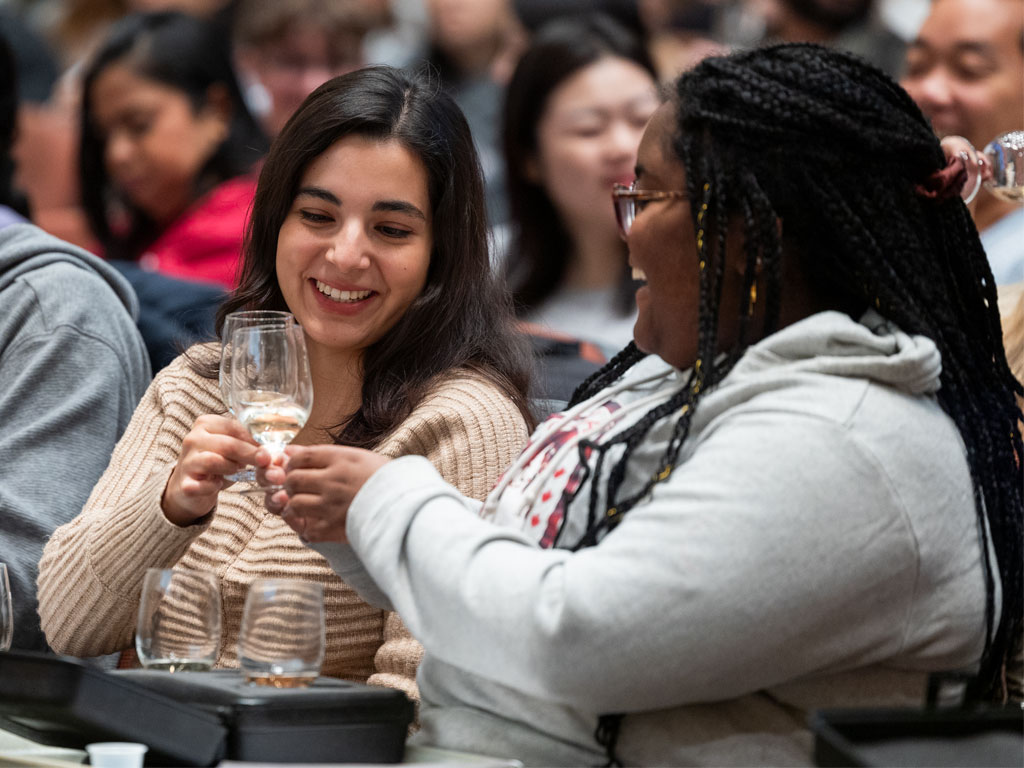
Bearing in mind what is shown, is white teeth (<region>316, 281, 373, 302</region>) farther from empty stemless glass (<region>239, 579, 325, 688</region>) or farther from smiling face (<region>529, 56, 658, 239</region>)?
smiling face (<region>529, 56, 658, 239</region>)

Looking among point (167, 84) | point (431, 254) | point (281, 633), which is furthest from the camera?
point (167, 84)

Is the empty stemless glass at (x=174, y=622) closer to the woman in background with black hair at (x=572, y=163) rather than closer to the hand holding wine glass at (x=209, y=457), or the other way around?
the hand holding wine glass at (x=209, y=457)

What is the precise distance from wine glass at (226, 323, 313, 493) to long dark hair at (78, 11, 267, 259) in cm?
301

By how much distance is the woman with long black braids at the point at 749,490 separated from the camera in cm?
143

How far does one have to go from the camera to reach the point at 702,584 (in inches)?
55.1

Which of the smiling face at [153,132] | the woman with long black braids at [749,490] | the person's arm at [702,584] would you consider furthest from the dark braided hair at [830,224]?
the smiling face at [153,132]

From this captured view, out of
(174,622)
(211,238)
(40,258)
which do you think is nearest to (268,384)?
(174,622)

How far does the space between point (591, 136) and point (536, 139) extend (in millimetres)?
178

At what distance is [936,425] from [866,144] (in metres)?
0.31

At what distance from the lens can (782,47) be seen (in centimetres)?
170

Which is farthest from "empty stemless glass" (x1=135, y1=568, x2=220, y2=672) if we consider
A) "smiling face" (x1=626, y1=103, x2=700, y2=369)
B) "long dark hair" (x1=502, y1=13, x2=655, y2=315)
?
"long dark hair" (x1=502, y1=13, x2=655, y2=315)

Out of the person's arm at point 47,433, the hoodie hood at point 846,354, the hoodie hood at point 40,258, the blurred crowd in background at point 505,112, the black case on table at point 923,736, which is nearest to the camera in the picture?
the black case on table at point 923,736

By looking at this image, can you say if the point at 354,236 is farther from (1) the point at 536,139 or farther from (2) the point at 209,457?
(1) the point at 536,139

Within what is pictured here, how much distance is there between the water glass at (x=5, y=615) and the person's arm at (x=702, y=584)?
597 millimetres
